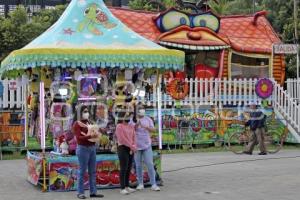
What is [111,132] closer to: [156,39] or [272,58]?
[156,39]

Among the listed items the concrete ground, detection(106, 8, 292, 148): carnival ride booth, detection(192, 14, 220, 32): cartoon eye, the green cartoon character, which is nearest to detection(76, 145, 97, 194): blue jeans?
the concrete ground

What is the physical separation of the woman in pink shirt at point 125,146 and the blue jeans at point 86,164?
1.76 feet

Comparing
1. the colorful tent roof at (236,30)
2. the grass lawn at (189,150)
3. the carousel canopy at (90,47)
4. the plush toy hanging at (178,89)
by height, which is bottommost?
the grass lawn at (189,150)

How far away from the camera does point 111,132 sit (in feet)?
41.0

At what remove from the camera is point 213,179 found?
502 inches

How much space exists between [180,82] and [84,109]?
9.33m

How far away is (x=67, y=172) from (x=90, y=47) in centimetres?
245

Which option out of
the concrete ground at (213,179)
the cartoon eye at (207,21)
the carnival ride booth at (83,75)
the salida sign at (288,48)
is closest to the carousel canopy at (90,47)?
the carnival ride booth at (83,75)

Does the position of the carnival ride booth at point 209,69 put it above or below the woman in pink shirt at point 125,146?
above

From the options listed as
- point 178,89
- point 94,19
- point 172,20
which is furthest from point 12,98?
point 172,20

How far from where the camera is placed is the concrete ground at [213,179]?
10.7 metres

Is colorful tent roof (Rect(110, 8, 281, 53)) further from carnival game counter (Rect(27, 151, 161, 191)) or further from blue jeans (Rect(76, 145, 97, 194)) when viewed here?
blue jeans (Rect(76, 145, 97, 194))

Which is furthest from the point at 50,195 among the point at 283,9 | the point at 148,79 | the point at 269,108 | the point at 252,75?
the point at 283,9

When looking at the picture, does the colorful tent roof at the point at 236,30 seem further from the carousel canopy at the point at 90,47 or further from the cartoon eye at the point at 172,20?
the carousel canopy at the point at 90,47
